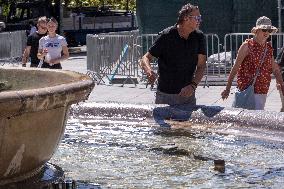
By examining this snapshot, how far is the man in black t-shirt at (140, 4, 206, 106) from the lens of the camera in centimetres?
816

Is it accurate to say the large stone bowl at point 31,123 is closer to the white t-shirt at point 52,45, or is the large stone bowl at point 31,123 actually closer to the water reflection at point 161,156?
the water reflection at point 161,156

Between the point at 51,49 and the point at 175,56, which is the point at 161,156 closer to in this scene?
the point at 175,56

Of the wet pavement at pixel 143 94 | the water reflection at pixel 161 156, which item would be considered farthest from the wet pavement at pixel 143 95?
the water reflection at pixel 161 156

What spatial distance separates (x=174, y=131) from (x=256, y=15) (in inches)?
507

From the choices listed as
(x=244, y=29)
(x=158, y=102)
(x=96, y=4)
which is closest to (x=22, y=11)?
(x=96, y=4)

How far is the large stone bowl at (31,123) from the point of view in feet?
16.0

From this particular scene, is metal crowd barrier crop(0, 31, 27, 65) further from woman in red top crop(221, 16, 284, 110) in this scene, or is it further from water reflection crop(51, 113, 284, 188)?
woman in red top crop(221, 16, 284, 110)

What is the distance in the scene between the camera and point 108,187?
611 centimetres

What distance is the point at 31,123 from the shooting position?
5.13 meters

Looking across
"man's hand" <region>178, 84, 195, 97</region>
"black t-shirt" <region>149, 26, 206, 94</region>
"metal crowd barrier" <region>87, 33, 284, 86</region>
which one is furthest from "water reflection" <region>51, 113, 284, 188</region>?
"metal crowd barrier" <region>87, 33, 284, 86</region>

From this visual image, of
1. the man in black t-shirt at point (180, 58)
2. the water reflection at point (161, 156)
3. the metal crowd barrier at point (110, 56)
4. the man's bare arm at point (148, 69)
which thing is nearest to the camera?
the water reflection at point (161, 156)

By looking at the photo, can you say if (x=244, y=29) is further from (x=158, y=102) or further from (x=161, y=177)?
(x=161, y=177)

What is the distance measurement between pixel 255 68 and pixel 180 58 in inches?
42.7

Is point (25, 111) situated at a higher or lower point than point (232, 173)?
higher
